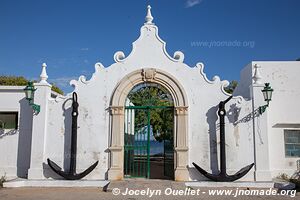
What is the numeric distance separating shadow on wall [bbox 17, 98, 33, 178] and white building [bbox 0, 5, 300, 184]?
35 millimetres

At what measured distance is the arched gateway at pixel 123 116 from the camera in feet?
31.7

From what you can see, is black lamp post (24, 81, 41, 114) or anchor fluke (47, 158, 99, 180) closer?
anchor fluke (47, 158, 99, 180)

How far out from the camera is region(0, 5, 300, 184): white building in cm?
972

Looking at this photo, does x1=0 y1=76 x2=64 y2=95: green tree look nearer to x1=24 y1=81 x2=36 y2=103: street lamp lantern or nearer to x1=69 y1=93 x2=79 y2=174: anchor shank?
x1=24 y1=81 x2=36 y2=103: street lamp lantern

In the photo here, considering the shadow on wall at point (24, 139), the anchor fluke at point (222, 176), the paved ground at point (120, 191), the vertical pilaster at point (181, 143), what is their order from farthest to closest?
1. the shadow on wall at point (24, 139)
2. the vertical pilaster at point (181, 143)
3. the anchor fluke at point (222, 176)
4. the paved ground at point (120, 191)

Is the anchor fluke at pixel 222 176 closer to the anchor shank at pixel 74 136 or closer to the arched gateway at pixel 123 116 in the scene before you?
the arched gateway at pixel 123 116

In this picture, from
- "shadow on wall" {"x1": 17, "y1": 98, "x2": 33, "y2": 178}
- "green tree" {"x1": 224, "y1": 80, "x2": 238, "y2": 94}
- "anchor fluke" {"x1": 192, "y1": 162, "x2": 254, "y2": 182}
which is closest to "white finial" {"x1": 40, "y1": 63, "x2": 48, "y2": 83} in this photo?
"shadow on wall" {"x1": 17, "y1": 98, "x2": 33, "y2": 178}

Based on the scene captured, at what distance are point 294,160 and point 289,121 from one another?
1359mm

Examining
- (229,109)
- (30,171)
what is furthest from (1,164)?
(229,109)

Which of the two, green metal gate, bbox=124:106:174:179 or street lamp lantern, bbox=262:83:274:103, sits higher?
street lamp lantern, bbox=262:83:274:103

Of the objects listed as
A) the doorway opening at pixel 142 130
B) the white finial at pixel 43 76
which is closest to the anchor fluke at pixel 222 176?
the doorway opening at pixel 142 130

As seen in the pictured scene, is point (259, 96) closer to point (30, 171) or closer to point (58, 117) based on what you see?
point (58, 117)

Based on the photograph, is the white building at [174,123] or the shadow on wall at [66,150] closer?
the white building at [174,123]

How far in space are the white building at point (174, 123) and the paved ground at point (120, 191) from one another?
0.76 m
